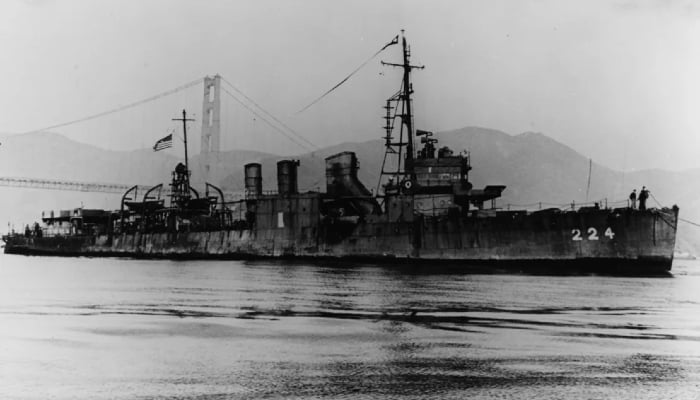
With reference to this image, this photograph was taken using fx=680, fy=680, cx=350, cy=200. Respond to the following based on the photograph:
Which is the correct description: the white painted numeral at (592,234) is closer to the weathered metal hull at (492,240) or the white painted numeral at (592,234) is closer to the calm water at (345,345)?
the weathered metal hull at (492,240)

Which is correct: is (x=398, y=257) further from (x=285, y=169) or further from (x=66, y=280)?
(x=66, y=280)

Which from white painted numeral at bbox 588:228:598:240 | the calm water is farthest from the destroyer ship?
the calm water

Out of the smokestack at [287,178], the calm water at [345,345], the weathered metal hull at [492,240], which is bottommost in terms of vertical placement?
the calm water at [345,345]

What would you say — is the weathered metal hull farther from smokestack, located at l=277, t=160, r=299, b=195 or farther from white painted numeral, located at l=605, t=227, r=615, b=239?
smokestack, located at l=277, t=160, r=299, b=195

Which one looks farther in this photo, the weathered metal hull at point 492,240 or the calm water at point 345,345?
the weathered metal hull at point 492,240

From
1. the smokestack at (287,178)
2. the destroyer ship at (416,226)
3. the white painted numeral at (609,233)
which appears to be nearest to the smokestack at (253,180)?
the destroyer ship at (416,226)

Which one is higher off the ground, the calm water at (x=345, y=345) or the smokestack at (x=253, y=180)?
the smokestack at (x=253, y=180)

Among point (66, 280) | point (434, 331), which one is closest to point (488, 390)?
point (434, 331)
